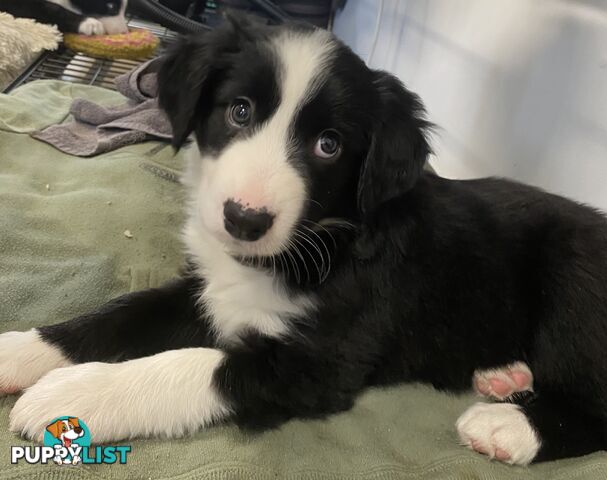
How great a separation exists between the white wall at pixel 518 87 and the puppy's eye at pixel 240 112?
785 mm

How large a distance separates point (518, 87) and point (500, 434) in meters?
1.88

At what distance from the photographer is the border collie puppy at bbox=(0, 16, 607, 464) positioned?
60.9 inches

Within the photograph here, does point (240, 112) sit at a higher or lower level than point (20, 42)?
higher

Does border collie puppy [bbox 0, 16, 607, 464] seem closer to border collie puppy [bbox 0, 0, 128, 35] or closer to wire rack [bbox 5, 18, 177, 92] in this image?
wire rack [bbox 5, 18, 177, 92]

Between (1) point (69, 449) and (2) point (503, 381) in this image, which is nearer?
(1) point (69, 449)

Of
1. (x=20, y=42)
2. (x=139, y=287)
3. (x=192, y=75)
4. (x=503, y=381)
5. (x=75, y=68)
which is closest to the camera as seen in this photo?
(x=192, y=75)

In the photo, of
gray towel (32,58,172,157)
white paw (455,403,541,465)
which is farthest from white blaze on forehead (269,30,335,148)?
gray towel (32,58,172,157)

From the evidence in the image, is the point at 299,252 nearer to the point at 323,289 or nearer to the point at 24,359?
the point at 323,289

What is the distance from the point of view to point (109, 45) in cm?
417

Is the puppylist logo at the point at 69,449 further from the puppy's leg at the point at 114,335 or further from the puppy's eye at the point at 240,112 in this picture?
the puppy's eye at the point at 240,112

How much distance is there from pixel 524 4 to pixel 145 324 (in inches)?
93.4

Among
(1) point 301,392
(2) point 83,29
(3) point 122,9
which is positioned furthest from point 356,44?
(1) point 301,392

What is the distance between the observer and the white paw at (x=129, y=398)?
1466mm

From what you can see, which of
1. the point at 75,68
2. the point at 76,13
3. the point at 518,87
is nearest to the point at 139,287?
the point at 518,87
